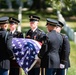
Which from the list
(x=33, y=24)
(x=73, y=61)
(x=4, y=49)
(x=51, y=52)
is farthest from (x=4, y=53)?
(x=73, y=61)

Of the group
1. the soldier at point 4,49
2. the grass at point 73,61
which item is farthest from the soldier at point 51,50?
the grass at point 73,61

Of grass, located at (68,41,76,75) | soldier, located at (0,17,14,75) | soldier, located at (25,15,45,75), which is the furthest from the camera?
grass, located at (68,41,76,75)

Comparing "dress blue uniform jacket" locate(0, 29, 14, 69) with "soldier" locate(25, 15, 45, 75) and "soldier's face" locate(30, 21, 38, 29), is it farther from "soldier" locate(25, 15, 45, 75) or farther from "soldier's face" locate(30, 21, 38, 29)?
"soldier's face" locate(30, 21, 38, 29)

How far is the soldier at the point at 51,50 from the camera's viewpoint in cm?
899

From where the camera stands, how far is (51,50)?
357 inches

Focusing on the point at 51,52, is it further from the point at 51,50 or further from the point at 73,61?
the point at 73,61

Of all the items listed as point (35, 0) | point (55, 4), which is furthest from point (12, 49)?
point (35, 0)

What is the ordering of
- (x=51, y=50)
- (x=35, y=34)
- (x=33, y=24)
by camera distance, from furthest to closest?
(x=35, y=34) → (x=33, y=24) → (x=51, y=50)

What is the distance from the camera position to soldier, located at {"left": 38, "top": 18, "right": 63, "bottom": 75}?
899 centimetres

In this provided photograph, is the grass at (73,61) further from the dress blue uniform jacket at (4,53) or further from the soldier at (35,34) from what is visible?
the dress blue uniform jacket at (4,53)

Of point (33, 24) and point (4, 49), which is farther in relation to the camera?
point (33, 24)

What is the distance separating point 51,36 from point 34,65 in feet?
3.30

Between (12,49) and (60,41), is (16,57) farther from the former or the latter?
(60,41)

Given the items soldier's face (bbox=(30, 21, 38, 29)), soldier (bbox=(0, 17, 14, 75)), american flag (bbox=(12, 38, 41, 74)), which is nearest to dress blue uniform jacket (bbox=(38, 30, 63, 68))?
american flag (bbox=(12, 38, 41, 74))
